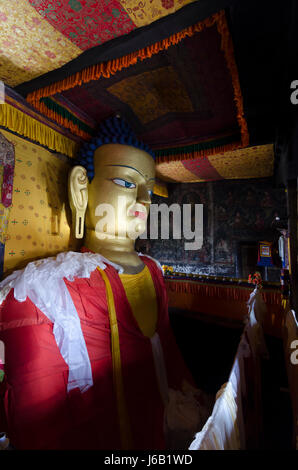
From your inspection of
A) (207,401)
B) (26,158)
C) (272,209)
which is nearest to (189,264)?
(272,209)

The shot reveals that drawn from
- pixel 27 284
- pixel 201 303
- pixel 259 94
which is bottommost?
pixel 201 303

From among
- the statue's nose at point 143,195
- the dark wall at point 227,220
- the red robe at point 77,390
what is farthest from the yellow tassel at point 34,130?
the dark wall at point 227,220

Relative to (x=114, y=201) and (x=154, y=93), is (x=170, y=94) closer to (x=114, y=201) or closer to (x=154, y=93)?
(x=154, y=93)

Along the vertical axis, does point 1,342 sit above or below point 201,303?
above

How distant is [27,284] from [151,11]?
1.56 metres

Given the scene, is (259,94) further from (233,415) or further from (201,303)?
(201,303)

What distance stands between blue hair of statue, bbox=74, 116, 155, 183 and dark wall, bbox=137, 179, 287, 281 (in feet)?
14.8

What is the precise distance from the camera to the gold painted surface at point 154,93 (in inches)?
57.4

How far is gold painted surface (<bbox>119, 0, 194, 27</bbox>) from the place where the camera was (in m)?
0.90

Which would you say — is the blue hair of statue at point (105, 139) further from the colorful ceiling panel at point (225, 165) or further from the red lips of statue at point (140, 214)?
the colorful ceiling panel at point (225, 165)

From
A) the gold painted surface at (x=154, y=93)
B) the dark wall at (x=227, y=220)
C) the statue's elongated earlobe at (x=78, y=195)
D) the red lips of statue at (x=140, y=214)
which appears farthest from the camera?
the dark wall at (x=227, y=220)

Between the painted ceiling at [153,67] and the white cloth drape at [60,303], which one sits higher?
the painted ceiling at [153,67]

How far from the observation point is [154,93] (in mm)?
1621
